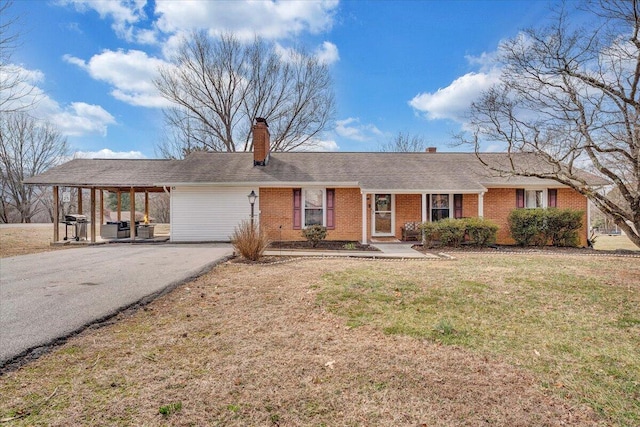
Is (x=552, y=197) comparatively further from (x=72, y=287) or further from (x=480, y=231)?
(x=72, y=287)

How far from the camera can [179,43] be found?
991 inches

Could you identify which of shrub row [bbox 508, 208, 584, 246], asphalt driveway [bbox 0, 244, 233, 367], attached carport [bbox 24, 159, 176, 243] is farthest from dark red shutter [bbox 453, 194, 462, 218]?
attached carport [bbox 24, 159, 176, 243]

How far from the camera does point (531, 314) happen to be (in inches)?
194

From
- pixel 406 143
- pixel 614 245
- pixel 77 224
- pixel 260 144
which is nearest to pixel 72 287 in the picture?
pixel 77 224

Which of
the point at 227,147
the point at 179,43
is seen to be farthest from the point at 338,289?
the point at 179,43

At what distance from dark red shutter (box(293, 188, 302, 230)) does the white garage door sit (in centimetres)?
171

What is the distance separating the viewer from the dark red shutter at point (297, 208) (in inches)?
579

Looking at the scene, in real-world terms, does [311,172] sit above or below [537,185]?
above

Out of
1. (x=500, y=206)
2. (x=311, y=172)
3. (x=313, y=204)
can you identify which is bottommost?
(x=500, y=206)

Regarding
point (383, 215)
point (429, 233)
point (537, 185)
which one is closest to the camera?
point (429, 233)

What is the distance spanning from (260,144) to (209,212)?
4149mm

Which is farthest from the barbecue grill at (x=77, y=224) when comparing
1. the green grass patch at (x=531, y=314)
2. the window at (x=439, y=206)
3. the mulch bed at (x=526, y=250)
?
the window at (x=439, y=206)

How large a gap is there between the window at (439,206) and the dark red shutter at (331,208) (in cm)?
445

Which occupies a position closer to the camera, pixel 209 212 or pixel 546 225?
pixel 546 225
